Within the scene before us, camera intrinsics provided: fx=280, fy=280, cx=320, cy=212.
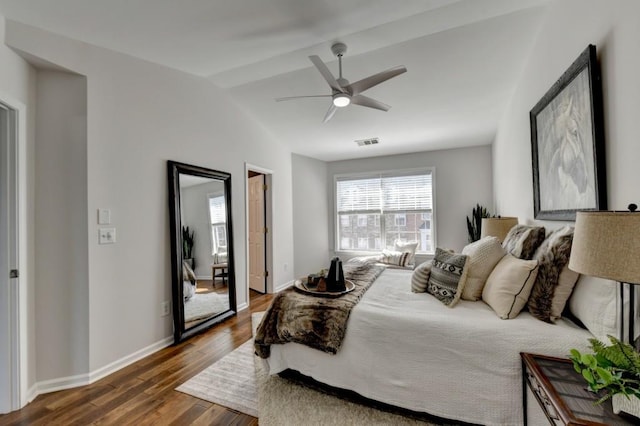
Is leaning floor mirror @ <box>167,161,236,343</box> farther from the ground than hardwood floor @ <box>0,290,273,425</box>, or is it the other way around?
leaning floor mirror @ <box>167,161,236,343</box>

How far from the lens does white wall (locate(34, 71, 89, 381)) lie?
81.5 inches

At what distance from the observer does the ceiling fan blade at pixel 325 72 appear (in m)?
2.13

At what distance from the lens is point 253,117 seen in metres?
4.01

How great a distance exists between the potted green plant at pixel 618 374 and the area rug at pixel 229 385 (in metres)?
1.76

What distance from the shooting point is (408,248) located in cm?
502

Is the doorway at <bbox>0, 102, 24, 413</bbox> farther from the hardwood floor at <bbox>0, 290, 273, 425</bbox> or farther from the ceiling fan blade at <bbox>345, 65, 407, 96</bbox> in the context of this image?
the ceiling fan blade at <bbox>345, 65, 407, 96</bbox>

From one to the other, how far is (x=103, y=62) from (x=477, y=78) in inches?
137

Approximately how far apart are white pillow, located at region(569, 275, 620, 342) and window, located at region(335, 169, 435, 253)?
3698 millimetres

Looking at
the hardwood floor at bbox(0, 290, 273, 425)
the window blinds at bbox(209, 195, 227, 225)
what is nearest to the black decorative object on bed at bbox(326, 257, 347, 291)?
the hardwood floor at bbox(0, 290, 273, 425)

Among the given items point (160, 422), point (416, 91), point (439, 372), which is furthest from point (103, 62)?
point (439, 372)

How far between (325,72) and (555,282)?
207 centimetres

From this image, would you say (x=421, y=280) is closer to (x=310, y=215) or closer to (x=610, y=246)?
(x=610, y=246)

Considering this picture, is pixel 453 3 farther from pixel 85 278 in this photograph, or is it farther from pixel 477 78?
pixel 85 278

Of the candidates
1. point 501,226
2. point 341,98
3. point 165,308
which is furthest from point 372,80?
point 165,308
